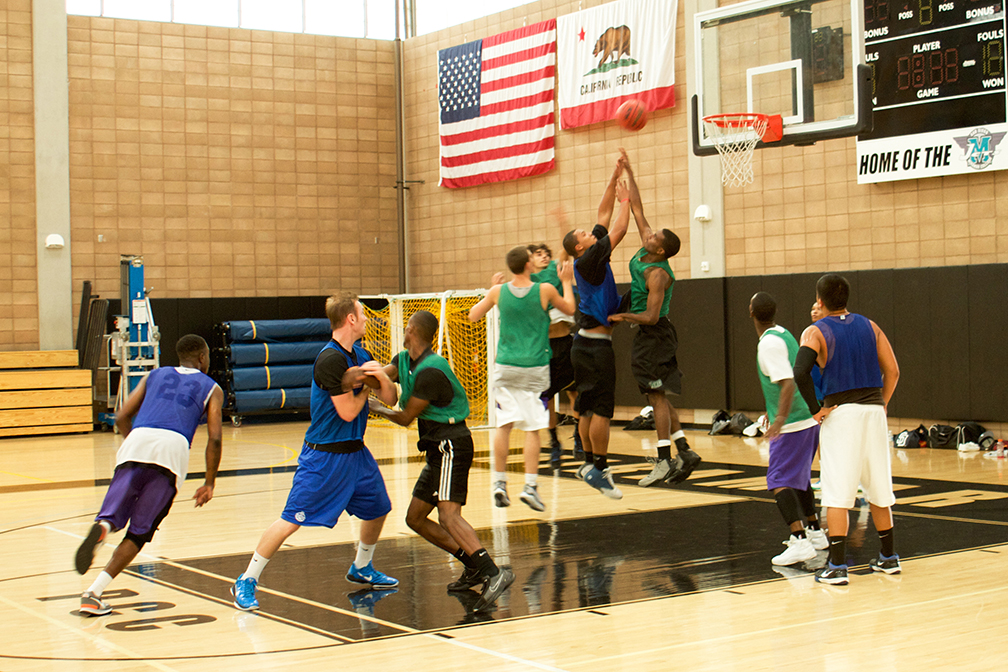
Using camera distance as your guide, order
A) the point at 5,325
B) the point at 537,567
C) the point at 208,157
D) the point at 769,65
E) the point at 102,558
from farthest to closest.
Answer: the point at 208,157, the point at 5,325, the point at 769,65, the point at 102,558, the point at 537,567

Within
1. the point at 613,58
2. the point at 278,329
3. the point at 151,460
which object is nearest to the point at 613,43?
the point at 613,58

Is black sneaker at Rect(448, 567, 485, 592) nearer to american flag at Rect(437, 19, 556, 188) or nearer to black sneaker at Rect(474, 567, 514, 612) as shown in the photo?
black sneaker at Rect(474, 567, 514, 612)

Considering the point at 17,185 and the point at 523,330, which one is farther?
the point at 17,185

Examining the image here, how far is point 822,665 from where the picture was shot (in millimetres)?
4844

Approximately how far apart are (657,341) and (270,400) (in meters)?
10.9

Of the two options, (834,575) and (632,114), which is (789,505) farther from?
(632,114)

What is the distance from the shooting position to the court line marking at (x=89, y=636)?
16.7ft

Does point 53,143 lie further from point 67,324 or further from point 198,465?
point 198,465

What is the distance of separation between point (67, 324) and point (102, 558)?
12.0 meters

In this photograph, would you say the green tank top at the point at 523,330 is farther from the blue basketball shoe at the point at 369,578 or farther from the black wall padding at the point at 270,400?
the black wall padding at the point at 270,400

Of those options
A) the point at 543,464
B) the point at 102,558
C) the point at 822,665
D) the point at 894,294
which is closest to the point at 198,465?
the point at 543,464

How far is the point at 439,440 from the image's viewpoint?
6340 mm

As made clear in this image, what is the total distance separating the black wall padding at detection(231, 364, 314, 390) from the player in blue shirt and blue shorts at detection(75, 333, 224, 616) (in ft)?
41.0

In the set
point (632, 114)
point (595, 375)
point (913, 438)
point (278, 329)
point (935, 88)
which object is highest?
point (935, 88)
